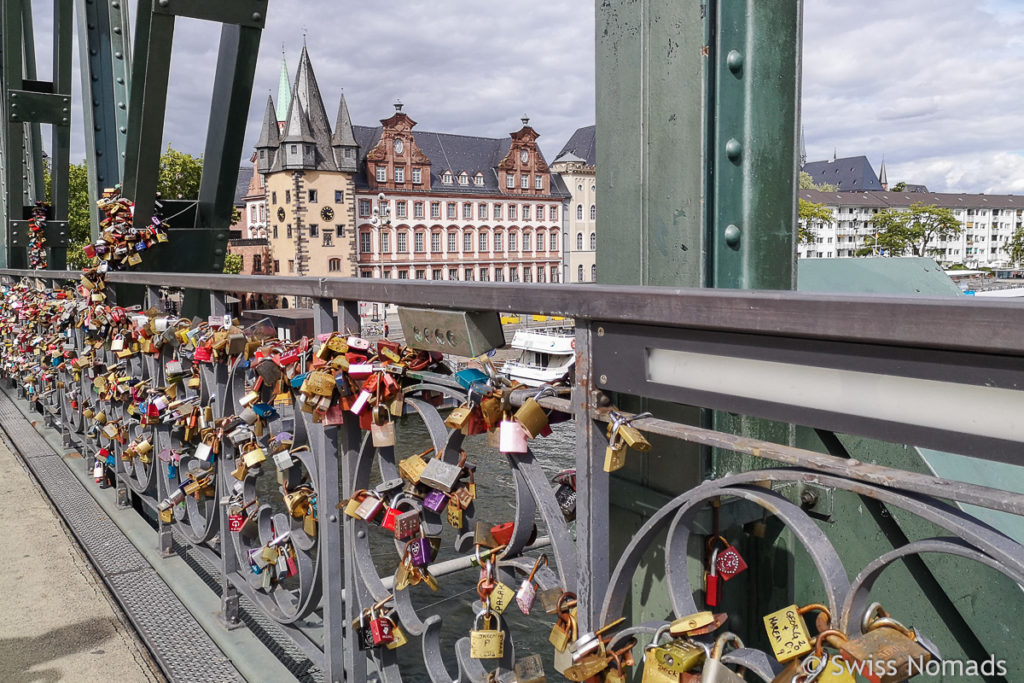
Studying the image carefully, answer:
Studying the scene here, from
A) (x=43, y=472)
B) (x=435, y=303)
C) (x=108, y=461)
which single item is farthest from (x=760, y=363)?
(x=43, y=472)

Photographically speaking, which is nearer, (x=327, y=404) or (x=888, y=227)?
(x=327, y=404)

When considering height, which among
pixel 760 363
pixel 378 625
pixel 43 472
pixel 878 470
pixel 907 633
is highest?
pixel 760 363

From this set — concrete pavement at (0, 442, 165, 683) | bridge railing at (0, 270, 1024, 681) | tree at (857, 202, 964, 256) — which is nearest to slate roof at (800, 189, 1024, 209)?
tree at (857, 202, 964, 256)

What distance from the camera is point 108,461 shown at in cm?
436

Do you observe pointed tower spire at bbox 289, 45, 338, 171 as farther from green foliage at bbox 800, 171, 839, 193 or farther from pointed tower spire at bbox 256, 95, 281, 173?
green foliage at bbox 800, 171, 839, 193

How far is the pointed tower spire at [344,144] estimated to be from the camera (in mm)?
58500

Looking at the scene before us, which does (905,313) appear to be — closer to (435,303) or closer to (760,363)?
(760,363)

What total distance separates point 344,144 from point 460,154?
12164 millimetres

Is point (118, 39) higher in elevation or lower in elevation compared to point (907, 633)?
higher

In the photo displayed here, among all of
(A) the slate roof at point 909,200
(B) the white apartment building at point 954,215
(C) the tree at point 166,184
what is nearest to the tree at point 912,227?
(A) the slate roof at point 909,200

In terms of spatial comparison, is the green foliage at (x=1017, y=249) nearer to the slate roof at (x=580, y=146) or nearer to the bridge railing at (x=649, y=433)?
the slate roof at (x=580, y=146)

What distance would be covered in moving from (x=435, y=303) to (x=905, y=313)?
927mm

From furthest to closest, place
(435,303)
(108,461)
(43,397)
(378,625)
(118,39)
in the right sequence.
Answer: (43,397) → (118,39) → (108,461) → (378,625) → (435,303)

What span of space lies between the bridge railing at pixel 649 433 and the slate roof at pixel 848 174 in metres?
127
